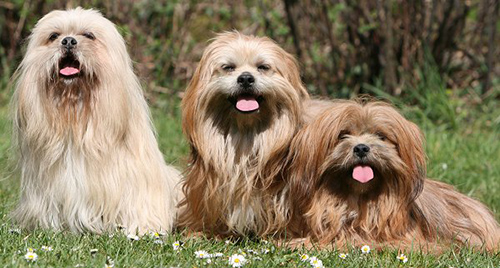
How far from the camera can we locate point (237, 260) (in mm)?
4367

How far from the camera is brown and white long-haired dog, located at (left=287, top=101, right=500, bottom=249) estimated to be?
4848 mm

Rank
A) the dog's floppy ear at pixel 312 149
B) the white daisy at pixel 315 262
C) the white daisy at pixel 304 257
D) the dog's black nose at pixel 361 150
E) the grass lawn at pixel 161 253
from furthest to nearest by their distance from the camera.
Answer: the dog's floppy ear at pixel 312 149 < the dog's black nose at pixel 361 150 < the white daisy at pixel 304 257 < the white daisy at pixel 315 262 < the grass lawn at pixel 161 253

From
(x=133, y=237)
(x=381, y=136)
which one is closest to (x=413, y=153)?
(x=381, y=136)

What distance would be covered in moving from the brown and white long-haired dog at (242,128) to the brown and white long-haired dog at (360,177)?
14cm

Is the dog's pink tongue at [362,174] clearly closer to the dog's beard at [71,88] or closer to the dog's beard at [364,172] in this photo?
the dog's beard at [364,172]

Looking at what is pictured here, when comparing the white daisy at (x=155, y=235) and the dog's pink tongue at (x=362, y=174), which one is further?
the white daisy at (x=155, y=235)

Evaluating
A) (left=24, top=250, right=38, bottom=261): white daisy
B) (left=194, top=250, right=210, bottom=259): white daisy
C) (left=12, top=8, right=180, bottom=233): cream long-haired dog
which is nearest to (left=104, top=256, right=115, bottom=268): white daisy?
(left=24, top=250, right=38, bottom=261): white daisy

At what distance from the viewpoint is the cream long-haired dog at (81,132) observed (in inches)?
195

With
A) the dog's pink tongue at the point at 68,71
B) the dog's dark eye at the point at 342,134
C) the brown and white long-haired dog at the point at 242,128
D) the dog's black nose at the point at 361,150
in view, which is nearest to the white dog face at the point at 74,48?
the dog's pink tongue at the point at 68,71

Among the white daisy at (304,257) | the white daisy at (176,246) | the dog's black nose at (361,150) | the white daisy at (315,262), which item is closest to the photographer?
the white daisy at (315,262)

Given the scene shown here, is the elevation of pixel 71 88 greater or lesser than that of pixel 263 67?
lesser

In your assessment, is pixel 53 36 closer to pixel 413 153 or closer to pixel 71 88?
pixel 71 88

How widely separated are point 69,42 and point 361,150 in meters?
1.74

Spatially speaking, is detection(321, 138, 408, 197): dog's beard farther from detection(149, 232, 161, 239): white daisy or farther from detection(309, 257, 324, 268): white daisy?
detection(149, 232, 161, 239): white daisy
